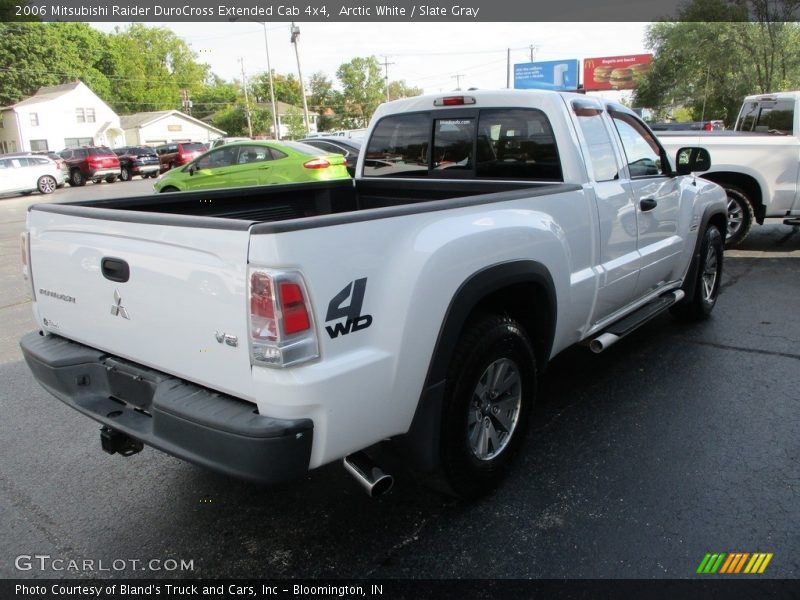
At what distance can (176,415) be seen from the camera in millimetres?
2195

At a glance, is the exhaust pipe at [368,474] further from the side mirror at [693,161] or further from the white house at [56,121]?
the white house at [56,121]

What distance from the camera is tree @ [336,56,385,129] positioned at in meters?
110

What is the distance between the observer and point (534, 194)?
9.97 ft

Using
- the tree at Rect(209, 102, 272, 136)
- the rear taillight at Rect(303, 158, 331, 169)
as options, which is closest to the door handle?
the rear taillight at Rect(303, 158, 331, 169)

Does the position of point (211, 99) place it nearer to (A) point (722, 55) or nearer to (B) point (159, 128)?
(B) point (159, 128)

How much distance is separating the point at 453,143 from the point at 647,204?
4.40 feet

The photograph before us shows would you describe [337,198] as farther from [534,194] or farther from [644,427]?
[644,427]

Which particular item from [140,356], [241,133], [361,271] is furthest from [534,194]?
[241,133]

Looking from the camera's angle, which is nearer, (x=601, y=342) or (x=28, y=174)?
(x=601, y=342)

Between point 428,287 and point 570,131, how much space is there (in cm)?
179

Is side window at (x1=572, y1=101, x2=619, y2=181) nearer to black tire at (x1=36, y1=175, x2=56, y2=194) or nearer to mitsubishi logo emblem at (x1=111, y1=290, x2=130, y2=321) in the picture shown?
mitsubishi logo emblem at (x1=111, y1=290, x2=130, y2=321)

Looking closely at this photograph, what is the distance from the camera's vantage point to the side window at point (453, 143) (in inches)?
160
